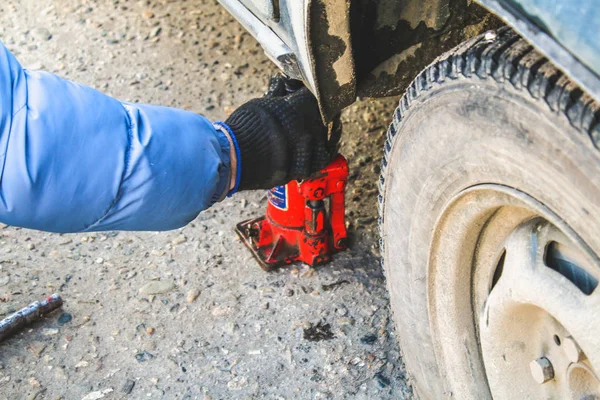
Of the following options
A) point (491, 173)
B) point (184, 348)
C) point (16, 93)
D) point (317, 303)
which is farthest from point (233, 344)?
point (491, 173)

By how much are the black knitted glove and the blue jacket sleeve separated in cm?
14

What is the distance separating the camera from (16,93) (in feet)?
5.20

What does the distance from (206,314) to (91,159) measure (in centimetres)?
76

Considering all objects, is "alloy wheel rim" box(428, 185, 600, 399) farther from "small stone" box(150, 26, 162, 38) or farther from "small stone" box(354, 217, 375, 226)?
"small stone" box(150, 26, 162, 38)

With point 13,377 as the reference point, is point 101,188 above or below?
above

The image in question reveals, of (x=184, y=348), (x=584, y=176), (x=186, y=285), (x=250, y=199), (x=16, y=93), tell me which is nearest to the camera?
(x=584, y=176)

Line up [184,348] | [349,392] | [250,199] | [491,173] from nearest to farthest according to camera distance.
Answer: [491,173]
[349,392]
[184,348]
[250,199]

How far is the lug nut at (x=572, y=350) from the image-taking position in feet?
3.76

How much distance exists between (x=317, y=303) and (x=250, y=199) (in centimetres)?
61

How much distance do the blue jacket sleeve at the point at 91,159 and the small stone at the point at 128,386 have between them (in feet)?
1.56

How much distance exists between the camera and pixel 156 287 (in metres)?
2.32

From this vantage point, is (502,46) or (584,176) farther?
(502,46)

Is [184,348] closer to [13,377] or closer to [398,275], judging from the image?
[13,377]

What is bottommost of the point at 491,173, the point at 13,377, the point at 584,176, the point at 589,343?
the point at 13,377
